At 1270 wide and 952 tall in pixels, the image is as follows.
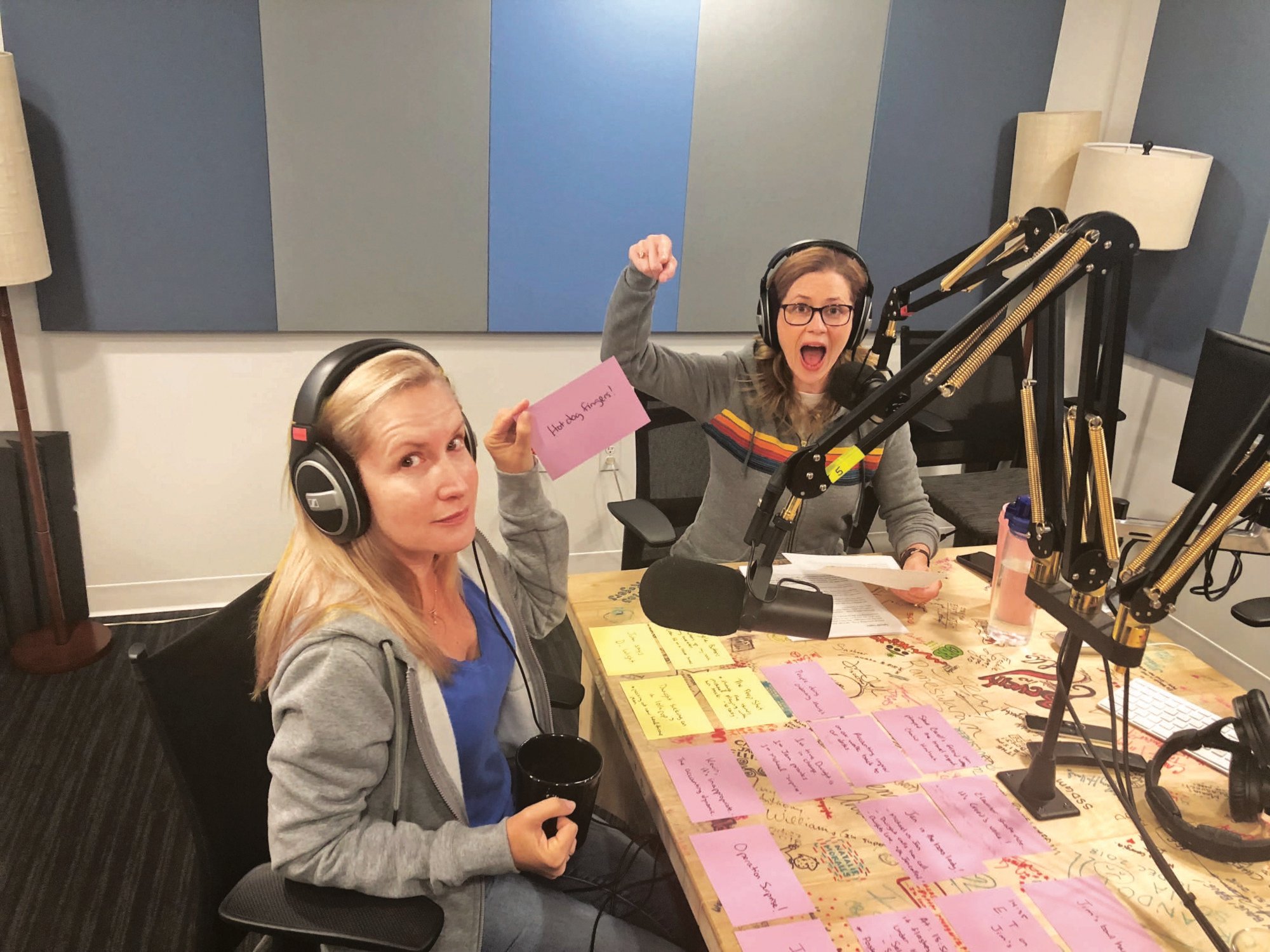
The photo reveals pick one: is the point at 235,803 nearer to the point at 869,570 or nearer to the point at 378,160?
the point at 869,570

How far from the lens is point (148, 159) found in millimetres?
2648

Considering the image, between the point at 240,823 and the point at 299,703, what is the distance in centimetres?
29

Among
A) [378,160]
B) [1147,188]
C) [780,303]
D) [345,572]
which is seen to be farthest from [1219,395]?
[378,160]

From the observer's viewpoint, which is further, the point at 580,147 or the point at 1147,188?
the point at 580,147

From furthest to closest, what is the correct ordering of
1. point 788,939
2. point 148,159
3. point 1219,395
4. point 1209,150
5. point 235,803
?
point 1209,150
point 148,159
point 1219,395
point 235,803
point 788,939

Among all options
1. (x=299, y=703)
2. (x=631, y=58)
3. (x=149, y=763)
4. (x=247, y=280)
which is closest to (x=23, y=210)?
(x=247, y=280)

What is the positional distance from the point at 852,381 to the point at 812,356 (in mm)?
457

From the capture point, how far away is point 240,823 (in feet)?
4.05

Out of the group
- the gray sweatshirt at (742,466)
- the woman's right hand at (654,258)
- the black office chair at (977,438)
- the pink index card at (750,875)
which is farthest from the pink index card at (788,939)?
the black office chair at (977,438)

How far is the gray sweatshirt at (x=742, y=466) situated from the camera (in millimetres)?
1991

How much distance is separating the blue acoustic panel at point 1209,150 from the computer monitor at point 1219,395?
1.02m

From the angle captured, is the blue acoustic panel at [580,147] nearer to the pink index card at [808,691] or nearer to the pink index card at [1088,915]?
the pink index card at [808,691]

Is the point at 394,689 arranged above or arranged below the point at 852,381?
below

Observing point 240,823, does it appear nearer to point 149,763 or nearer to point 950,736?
point 950,736
